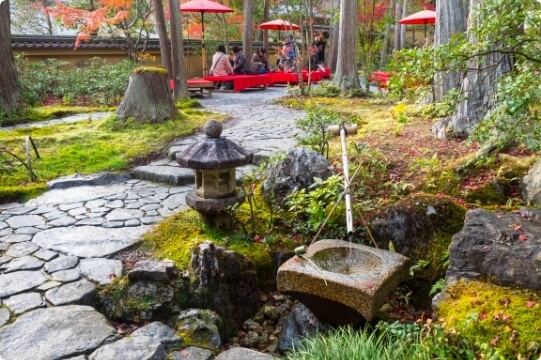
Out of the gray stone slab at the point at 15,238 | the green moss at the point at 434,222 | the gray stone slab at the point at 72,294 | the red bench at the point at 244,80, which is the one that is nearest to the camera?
the gray stone slab at the point at 72,294

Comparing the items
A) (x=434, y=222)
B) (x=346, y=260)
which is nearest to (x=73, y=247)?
(x=346, y=260)

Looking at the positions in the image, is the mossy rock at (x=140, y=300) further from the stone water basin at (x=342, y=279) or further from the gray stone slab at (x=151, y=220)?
the gray stone slab at (x=151, y=220)

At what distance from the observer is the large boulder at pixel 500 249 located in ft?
10.8

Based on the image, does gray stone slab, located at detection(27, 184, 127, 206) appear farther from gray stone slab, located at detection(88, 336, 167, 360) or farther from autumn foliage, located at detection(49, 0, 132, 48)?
autumn foliage, located at detection(49, 0, 132, 48)

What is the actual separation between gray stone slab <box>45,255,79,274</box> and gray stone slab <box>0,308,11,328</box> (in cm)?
61

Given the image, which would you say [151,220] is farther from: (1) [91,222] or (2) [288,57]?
(2) [288,57]

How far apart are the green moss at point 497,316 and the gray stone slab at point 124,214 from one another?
3570 millimetres

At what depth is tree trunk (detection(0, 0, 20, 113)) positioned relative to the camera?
34.1 ft

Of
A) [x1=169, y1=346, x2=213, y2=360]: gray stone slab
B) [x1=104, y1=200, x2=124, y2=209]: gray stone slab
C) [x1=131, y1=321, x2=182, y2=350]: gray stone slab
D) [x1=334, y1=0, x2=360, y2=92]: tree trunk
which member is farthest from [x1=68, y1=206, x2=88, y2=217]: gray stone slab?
[x1=334, y1=0, x2=360, y2=92]: tree trunk

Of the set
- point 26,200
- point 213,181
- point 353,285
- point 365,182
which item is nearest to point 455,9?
point 365,182

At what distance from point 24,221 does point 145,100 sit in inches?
173

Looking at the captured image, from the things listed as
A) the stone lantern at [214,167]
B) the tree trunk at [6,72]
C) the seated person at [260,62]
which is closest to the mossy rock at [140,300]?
the stone lantern at [214,167]

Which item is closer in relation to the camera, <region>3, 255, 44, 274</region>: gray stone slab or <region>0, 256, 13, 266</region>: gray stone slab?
<region>3, 255, 44, 274</region>: gray stone slab

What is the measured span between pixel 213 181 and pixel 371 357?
238 cm
